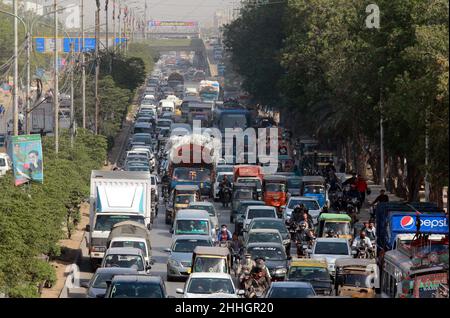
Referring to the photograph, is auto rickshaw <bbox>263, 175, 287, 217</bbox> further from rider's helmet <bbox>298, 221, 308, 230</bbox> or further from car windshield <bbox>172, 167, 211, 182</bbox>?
rider's helmet <bbox>298, 221, 308, 230</bbox>

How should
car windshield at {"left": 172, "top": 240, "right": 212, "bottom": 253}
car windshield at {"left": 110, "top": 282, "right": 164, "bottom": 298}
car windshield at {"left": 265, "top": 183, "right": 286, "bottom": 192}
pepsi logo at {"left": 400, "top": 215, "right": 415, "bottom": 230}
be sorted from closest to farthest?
car windshield at {"left": 110, "top": 282, "right": 164, "bottom": 298} → pepsi logo at {"left": 400, "top": 215, "right": 415, "bottom": 230} → car windshield at {"left": 172, "top": 240, "right": 212, "bottom": 253} → car windshield at {"left": 265, "top": 183, "right": 286, "bottom": 192}

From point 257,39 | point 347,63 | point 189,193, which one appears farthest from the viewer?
point 257,39

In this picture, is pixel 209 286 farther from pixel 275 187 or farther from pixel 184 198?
pixel 275 187

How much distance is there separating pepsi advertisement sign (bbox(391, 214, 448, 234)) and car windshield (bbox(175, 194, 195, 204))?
1807cm

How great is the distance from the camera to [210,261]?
1492 inches

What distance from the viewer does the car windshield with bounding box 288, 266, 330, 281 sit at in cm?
3541

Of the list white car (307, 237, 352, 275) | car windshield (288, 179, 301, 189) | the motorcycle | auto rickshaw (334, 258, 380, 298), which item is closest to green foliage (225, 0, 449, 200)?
white car (307, 237, 352, 275)

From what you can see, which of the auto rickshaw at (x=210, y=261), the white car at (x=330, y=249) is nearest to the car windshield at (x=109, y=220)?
the white car at (x=330, y=249)

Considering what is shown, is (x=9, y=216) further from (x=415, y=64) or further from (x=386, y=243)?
(x=415, y=64)

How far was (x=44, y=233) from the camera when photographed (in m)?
38.2

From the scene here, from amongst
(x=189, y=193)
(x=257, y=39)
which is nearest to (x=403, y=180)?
(x=189, y=193)

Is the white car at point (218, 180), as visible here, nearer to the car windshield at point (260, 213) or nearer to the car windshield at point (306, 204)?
the car windshield at point (306, 204)

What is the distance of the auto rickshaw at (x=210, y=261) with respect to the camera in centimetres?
3762

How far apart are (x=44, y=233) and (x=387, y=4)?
26798 millimetres
